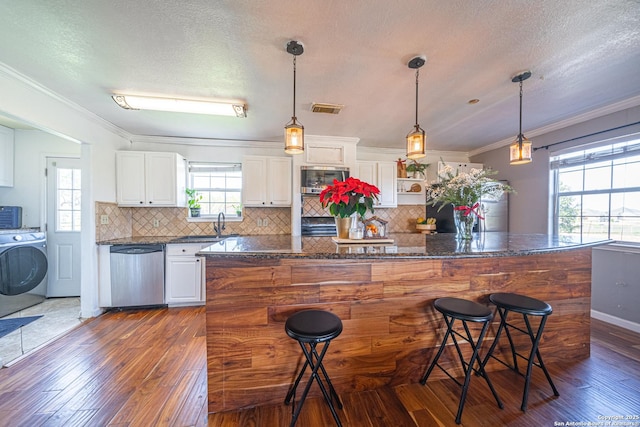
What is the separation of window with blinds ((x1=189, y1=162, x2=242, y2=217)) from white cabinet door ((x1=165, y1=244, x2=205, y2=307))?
850 mm

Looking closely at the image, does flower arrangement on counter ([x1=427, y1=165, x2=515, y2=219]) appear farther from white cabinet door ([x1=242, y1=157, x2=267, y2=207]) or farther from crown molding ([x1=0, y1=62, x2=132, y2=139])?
crown molding ([x1=0, y1=62, x2=132, y2=139])

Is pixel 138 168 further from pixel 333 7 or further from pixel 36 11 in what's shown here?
pixel 333 7

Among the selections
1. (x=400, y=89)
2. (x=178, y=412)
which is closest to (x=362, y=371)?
(x=178, y=412)

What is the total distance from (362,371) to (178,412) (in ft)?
4.00

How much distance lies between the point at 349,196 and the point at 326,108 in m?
1.45

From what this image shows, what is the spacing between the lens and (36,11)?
4.54 ft

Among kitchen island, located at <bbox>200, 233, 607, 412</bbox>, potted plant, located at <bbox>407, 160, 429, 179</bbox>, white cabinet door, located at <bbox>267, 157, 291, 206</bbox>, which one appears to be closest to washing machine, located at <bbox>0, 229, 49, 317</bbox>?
white cabinet door, located at <bbox>267, 157, 291, 206</bbox>

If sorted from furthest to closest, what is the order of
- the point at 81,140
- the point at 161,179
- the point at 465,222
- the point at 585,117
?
the point at 161,179 → the point at 585,117 → the point at 81,140 → the point at 465,222

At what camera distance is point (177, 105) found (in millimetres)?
2473

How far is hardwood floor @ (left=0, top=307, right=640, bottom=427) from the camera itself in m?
1.42

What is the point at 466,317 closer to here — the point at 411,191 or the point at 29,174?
the point at 411,191

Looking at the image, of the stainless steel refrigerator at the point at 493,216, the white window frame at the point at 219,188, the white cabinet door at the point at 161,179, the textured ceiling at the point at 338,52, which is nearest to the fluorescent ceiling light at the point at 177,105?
the textured ceiling at the point at 338,52

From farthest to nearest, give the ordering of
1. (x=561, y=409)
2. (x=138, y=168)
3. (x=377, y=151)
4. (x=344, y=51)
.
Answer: (x=377, y=151) < (x=138, y=168) < (x=344, y=51) < (x=561, y=409)

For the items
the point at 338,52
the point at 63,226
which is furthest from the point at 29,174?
the point at 338,52
